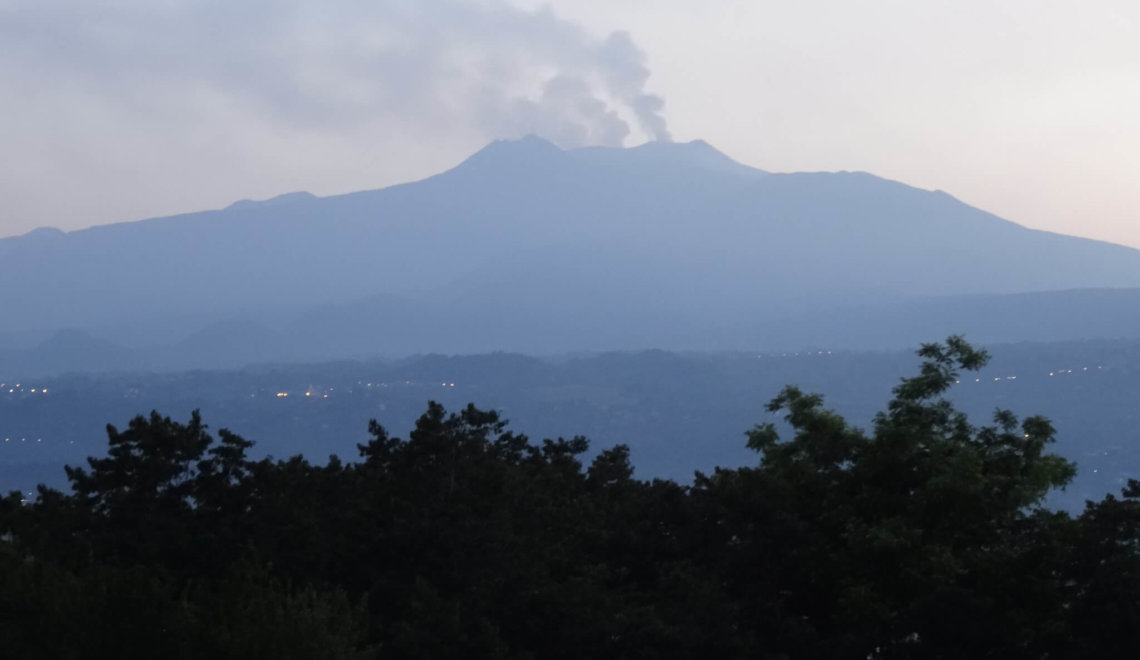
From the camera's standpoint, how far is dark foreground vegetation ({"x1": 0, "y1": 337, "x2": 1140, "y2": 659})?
1171cm

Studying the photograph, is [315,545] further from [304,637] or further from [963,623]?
[963,623]

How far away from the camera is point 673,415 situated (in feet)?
414

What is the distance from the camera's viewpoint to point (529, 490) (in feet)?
52.9

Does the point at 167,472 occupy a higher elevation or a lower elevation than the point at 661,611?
higher

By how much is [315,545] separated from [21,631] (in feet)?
13.2

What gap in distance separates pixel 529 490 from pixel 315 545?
286 centimetres

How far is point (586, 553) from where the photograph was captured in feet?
52.5

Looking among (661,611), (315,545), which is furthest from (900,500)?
(315,545)

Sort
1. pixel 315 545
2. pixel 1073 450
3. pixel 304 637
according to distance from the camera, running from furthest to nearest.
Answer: pixel 1073 450 < pixel 315 545 < pixel 304 637

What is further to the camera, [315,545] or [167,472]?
[167,472]

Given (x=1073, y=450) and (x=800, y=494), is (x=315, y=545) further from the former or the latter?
(x=1073, y=450)

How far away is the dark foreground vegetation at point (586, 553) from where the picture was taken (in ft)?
38.4

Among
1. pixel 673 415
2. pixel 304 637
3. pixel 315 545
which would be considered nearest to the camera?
pixel 304 637

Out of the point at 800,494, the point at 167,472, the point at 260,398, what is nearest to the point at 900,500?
the point at 800,494
